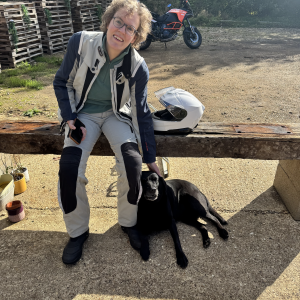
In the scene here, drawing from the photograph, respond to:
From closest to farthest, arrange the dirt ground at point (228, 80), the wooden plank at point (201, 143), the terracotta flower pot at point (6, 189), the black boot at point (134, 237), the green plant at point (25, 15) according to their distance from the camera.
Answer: the black boot at point (134, 237) < the wooden plank at point (201, 143) < the terracotta flower pot at point (6, 189) < the dirt ground at point (228, 80) < the green plant at point (25, 15)

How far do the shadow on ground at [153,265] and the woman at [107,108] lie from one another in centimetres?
16

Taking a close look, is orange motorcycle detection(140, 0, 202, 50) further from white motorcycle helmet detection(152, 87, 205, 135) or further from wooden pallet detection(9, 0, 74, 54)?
white motorcycle helmet detection(152, 87, 205, 135)

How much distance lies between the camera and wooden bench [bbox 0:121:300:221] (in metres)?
2.71

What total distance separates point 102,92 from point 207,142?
41.0 inches

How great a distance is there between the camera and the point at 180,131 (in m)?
2.74

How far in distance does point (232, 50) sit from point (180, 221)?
8.35 m

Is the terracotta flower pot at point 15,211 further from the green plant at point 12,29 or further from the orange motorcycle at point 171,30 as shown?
the orange motorcycle at point 171,30

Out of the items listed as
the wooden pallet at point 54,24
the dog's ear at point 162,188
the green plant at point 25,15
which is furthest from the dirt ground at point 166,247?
the wooden pallet at point 54,24

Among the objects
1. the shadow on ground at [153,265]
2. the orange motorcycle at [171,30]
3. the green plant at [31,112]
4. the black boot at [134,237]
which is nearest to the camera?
the shadow on ground at [153,265]

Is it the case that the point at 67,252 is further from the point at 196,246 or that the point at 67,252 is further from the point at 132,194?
the point at 196,246

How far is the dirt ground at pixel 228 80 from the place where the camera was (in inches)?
210

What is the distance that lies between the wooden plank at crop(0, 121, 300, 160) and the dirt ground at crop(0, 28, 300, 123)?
2290 mm

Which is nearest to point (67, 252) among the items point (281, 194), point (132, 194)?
point (132, 194)

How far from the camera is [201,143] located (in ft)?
8.98
